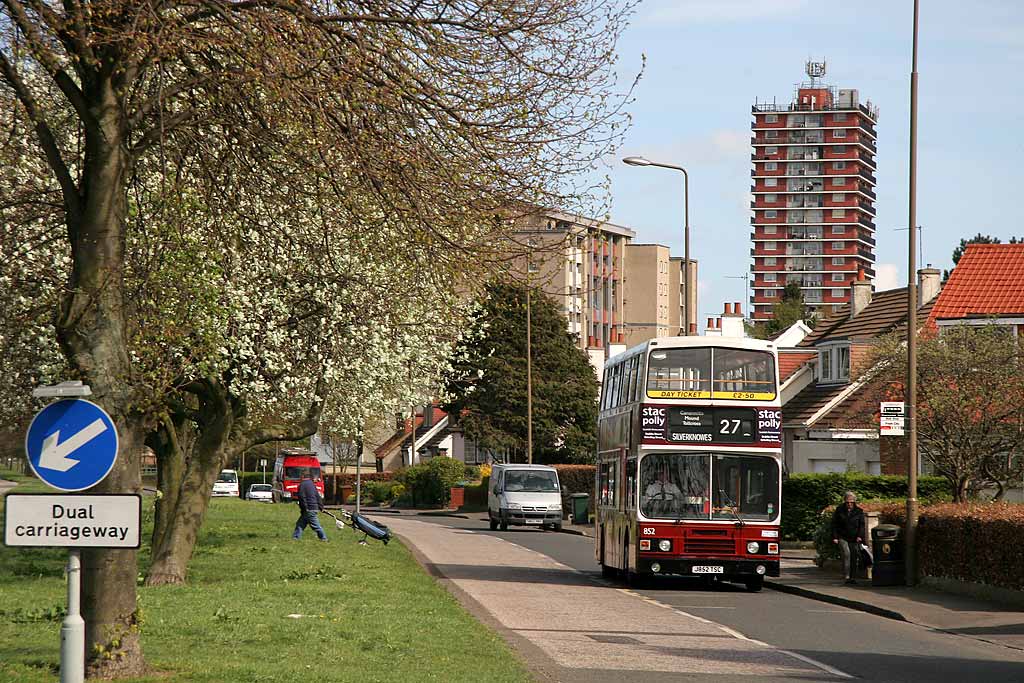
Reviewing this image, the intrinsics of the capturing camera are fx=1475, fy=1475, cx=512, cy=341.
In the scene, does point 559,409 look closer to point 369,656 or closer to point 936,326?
point 936,326

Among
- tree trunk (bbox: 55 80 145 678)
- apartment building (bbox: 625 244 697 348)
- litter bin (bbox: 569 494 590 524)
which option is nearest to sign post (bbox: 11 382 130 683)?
tree trunk (bbox: 55 80 145 678)

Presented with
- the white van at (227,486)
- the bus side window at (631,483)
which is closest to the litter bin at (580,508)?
the bus side window at (631,483)

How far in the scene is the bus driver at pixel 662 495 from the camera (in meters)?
26.1

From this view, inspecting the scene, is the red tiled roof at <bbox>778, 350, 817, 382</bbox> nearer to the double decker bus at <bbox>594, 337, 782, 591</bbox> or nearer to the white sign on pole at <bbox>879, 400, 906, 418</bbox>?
the double decker bus at <bbox>594, 337, 782, 591</bbox>

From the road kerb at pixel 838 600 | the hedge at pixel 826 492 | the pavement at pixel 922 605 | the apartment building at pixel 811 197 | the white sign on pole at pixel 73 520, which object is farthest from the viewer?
the apartment building at pixel 811 197

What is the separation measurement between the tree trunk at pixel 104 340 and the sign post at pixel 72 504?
1.78 m

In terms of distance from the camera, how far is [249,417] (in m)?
28.2

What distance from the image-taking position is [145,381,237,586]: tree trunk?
24.2 metres

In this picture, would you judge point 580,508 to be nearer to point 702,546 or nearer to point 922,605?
point 702,546

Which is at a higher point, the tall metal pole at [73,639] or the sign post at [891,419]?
the sign post at [891,419]

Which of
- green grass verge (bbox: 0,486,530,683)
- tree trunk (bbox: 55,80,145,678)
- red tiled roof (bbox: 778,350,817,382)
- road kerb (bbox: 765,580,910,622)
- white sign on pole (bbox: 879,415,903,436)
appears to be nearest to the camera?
tree trunk (bbox: 55,80,145,678)

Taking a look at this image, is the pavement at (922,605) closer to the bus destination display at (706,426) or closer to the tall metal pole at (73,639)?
the bus destination display at (706,426)

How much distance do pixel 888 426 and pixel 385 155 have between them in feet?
50.9

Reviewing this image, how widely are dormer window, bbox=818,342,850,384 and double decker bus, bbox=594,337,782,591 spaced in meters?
37.9
